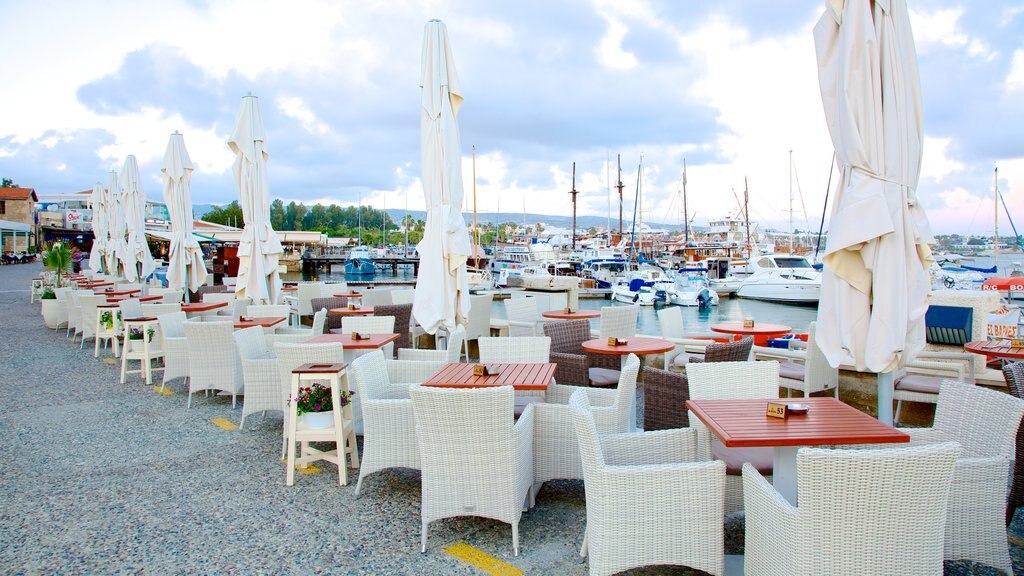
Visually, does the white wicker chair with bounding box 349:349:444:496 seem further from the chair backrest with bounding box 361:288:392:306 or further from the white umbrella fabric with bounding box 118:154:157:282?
the white umbrella fabric with bounding box 118:154:157:282

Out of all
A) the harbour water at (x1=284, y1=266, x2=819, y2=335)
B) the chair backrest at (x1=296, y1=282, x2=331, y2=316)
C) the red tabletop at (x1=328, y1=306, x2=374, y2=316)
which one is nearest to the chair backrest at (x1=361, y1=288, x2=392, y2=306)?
the red tabletop at (x1=328, y1=306, x2=374, y2=316)

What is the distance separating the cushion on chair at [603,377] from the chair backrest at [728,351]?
0.94m

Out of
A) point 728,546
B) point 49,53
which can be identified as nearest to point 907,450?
point 728,546

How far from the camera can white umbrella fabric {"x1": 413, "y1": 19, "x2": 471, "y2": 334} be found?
5734 millimetres

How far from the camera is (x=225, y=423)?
5496 mm

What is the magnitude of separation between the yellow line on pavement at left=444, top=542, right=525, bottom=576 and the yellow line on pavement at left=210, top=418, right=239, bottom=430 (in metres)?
3.13

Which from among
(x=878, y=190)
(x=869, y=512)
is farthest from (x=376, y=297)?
(x=869, y=512)

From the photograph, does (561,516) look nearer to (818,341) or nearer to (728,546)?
(728,546)

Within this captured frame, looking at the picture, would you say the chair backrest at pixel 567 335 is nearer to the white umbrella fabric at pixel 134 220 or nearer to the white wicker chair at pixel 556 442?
the white wicker chair at pixel 556 442

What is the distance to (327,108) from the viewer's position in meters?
13.8

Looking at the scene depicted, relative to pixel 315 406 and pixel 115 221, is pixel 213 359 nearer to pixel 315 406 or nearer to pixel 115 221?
pixel 315 406

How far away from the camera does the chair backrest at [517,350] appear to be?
16.1 feet

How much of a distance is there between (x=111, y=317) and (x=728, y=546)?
9.71 m

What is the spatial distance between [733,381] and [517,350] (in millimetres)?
1888
